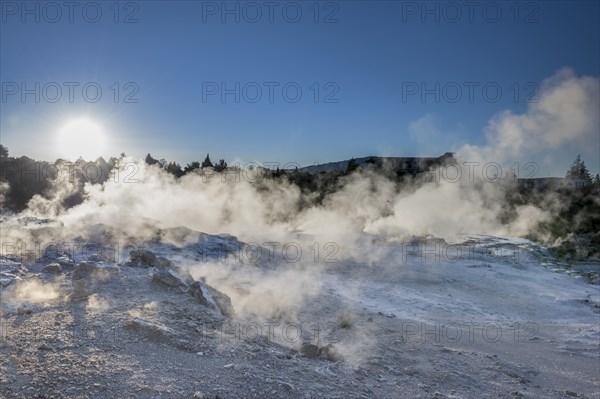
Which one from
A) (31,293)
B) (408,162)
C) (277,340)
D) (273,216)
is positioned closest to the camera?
(277,340)

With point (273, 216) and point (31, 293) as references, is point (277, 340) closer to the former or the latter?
point (31, 293)

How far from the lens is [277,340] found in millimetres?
6117

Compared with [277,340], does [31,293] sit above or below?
above

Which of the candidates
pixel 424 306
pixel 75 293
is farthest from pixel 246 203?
pixel 75 293

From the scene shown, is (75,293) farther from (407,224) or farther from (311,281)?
(407,224)

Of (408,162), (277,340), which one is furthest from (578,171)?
(277,340)

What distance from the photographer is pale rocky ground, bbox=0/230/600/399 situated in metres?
4.29

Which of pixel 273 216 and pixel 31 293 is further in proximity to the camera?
pixel 273 216

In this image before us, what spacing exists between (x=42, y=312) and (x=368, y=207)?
59.8ft

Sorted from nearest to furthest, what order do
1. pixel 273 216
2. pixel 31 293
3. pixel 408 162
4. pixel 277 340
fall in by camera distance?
1. pixel 277 340
2. pixel 31 293
3. pixel 273 216
4. pixel 408 162

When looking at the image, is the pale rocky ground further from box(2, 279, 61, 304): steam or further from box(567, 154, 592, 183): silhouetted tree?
box(567, 154, 592, 183): silhouetted tree

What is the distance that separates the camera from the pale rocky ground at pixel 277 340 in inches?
169

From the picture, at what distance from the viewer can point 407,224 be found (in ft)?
65.0

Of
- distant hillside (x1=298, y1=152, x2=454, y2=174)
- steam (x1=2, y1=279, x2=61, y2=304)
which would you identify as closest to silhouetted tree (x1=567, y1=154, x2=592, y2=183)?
distant hillside (x1=298, y1=152, x2=454, y2=174)
